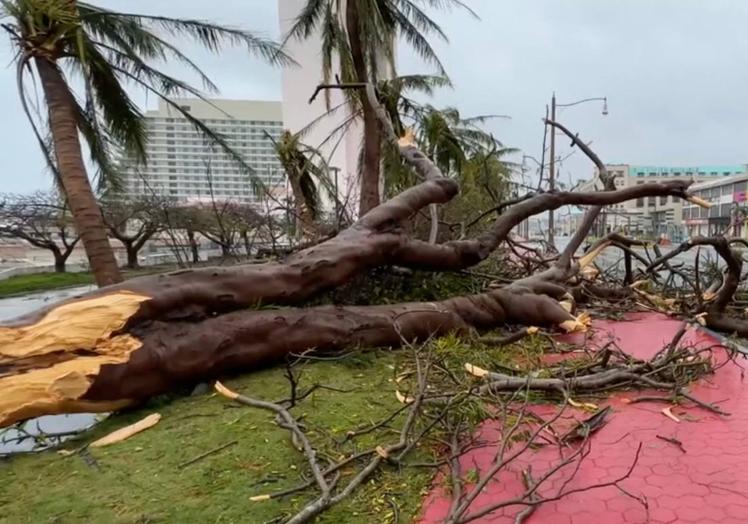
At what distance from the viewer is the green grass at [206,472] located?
2174mm

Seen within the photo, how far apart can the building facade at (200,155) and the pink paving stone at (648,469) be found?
21.3ft

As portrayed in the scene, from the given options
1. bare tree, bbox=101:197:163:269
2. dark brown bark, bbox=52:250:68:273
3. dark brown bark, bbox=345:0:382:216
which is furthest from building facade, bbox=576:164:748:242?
dark brown bark, bbox=52:250:68:273

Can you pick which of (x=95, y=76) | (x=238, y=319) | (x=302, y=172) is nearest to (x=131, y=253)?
(x=302, y=172)

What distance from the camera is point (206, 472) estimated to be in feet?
8.12

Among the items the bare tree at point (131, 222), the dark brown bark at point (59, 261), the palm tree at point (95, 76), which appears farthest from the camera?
the dark brown bark at point (59, 261)

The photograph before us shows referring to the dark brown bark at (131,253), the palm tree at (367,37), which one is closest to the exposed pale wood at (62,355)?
the palm tree at (367,37)

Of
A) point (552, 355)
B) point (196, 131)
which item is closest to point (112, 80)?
point (196, 131)

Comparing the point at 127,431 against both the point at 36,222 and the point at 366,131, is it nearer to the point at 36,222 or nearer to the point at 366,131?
the point at 366,131

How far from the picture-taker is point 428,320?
4.68 metres

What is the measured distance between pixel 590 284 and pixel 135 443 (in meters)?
6.79

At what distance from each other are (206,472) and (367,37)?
10.0 metres

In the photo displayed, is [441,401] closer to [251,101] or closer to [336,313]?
[336,313]

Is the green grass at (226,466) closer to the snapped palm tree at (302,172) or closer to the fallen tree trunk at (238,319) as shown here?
the fallen tree trunk at (238,319)

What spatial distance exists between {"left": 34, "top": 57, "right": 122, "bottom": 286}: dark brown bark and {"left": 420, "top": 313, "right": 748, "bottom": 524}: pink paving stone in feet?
17.4
